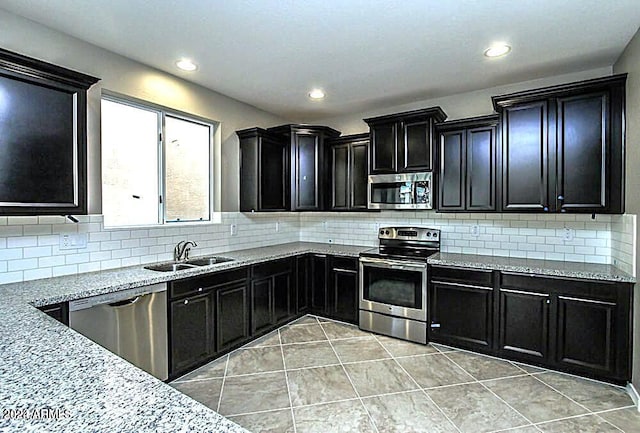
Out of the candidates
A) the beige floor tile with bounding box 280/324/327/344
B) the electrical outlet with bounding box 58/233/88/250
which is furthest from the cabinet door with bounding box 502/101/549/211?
the electrical outlet with bounding box 58/233/88/250

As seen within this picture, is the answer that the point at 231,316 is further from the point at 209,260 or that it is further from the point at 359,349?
the point at 359,349

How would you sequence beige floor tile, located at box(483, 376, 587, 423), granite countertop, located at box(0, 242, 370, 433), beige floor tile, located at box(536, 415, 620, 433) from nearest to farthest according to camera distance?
1. granite countertop, located at box(0, 242, 370, 433)
2. beige floor tile, located at box(536, 415, 620, 433)
3. beige floor tile, located at box(483, 376, 587, 423)

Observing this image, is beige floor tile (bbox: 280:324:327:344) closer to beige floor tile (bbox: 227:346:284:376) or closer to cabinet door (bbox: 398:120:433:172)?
beige floor tile (bbox: 227:346:284:376)

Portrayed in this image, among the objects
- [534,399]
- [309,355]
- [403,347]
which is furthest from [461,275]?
[309,355]

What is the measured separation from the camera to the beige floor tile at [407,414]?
224 cm

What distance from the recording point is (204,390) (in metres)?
2.71

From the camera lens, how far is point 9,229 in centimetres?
239

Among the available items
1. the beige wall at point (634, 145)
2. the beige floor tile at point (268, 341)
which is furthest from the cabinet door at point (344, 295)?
the beige wall at point (634, 145)

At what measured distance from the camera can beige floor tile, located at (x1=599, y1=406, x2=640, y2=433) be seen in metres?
2.25

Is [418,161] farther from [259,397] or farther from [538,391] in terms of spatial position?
[259,397]

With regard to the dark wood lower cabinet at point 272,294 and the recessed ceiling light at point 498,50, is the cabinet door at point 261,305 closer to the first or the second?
the dark wood lower cabinet at point 272,294

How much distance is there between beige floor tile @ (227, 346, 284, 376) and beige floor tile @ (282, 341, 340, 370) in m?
A: 0.09

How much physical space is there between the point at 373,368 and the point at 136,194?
2707mm

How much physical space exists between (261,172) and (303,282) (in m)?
1.47
